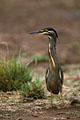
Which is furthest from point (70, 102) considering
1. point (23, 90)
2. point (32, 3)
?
point (32, 3)

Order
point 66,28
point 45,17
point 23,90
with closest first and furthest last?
point 23,90 < point 66,28 < point 45,17

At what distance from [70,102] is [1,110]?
1375 mm

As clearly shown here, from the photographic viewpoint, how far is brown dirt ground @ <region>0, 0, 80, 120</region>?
42.0ft

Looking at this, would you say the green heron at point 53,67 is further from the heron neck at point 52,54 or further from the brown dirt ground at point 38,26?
the brown dirt ground at point 38,26

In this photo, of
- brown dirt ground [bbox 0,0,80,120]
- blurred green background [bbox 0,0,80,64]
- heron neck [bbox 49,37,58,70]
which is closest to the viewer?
heron neck [bbox 49,37,58,70]

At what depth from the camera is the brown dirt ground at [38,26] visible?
1280cm

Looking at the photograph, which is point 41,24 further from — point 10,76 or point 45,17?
point 10,76

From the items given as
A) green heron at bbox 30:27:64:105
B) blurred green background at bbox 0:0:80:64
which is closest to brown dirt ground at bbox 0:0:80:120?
blurred green background at bbox 0:0:80:64

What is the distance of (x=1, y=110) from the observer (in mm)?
5938

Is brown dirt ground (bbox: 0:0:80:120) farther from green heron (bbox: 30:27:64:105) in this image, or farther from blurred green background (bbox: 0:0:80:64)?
green heron (bbox: 30:27:64:105)

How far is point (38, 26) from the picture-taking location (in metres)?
16.1

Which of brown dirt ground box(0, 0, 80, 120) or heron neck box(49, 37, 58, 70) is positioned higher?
heron neck box(49, 37, 58, 70)

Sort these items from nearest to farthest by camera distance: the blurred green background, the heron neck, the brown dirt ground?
the heron neck → the brown dirt ground → the blurred green background

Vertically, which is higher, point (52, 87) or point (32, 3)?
point (52, 87)
